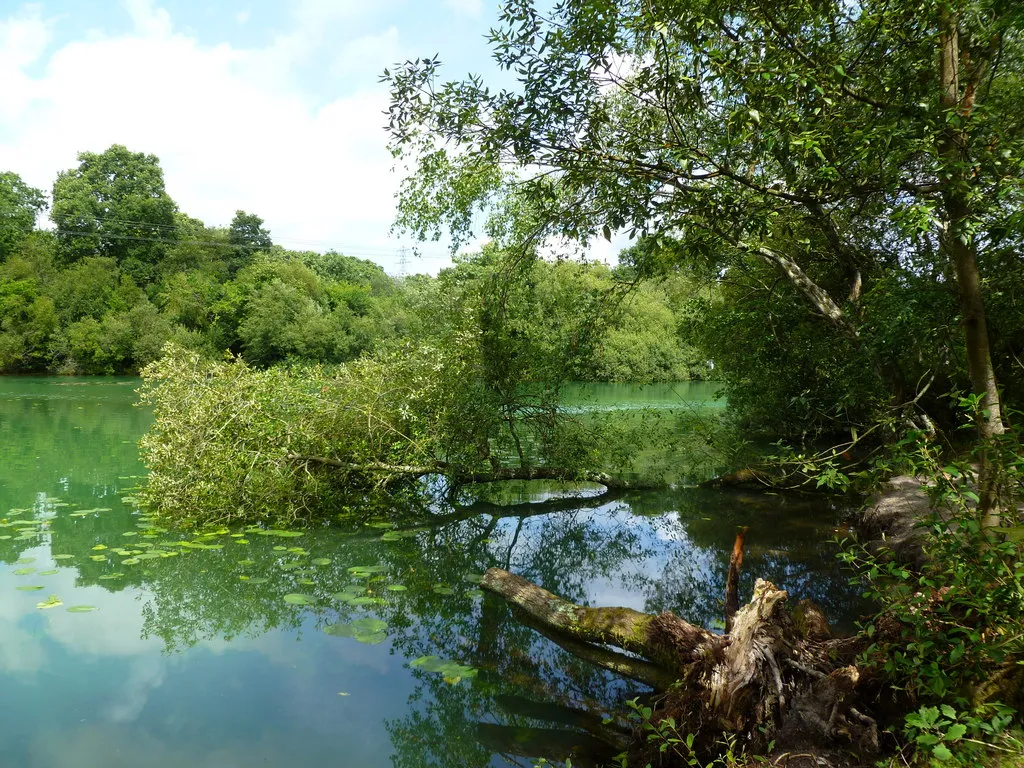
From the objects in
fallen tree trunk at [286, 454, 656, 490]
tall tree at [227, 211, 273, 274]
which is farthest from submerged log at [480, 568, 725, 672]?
tall tree at [227, 211, 273, 274]

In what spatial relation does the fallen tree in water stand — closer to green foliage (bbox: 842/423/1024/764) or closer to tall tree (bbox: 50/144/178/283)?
green foliage (bbox: 842/423/1024/764)

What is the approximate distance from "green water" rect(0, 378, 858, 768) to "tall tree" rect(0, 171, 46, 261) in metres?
54.3

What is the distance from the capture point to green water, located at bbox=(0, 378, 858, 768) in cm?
429

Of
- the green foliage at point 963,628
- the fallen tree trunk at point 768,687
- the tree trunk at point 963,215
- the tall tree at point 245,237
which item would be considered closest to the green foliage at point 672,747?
the fallen tree trunk at point 768,687

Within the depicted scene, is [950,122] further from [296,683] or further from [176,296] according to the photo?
[176,296]

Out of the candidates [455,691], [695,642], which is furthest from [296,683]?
[695,642]

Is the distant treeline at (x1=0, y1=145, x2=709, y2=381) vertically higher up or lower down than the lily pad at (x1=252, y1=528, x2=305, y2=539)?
higher up

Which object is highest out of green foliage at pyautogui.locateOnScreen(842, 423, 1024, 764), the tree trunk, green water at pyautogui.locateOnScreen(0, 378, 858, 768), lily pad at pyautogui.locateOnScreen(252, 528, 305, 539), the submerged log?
the tree trunk

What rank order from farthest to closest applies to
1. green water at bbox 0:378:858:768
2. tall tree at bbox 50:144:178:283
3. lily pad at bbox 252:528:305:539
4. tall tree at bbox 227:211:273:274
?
tall tree at bbox 227:211:273:274
tall tree at bbox 50:144:178:283
lily pad at bbox 252:528:305:539
green water at bbox 0:378:858:768

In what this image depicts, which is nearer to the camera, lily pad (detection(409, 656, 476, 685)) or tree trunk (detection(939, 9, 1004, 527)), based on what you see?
tree trunk (detection(939, 9, 1004, 527))

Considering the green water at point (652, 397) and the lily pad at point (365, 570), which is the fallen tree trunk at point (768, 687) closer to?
the lily pad at point (365, 570)

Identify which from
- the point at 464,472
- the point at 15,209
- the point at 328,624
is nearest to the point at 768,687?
the point at 328,624

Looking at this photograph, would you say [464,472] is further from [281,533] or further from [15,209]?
[15,209]

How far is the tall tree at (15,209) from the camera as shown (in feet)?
173
